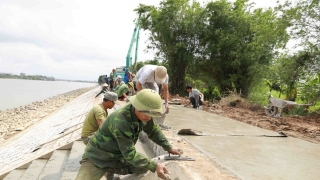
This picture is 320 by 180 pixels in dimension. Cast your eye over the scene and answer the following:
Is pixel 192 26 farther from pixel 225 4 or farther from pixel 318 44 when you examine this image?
pixel 318 44

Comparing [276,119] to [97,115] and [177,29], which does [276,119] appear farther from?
→ [177,29]

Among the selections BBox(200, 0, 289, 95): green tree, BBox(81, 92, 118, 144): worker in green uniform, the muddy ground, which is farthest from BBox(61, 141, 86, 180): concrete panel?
BBox(200, 0, 289, 95): green tree

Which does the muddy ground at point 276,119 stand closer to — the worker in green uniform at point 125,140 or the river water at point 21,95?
the worker in green uniform at point 125,140

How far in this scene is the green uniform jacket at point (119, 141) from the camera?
7.49ft

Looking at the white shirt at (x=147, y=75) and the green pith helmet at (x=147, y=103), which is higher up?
the white shirt at (x=147, y=75)

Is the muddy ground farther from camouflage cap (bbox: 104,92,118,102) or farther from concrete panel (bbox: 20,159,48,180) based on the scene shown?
concrete panel (bbox: 20,159,48,180)

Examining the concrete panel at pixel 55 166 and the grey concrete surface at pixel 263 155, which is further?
the concrete panel at pixel 55 166

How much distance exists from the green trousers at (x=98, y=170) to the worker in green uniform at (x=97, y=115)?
1.20 m

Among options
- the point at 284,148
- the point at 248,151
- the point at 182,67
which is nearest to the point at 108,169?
the point at 248,151

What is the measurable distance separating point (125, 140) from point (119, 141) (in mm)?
53

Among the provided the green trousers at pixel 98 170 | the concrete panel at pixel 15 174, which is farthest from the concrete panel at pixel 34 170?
the green trousers at pixel 98 170

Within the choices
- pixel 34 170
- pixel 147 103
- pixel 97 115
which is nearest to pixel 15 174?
pixel 34 170

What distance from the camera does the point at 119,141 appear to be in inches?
89.9

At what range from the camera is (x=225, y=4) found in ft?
57.7
